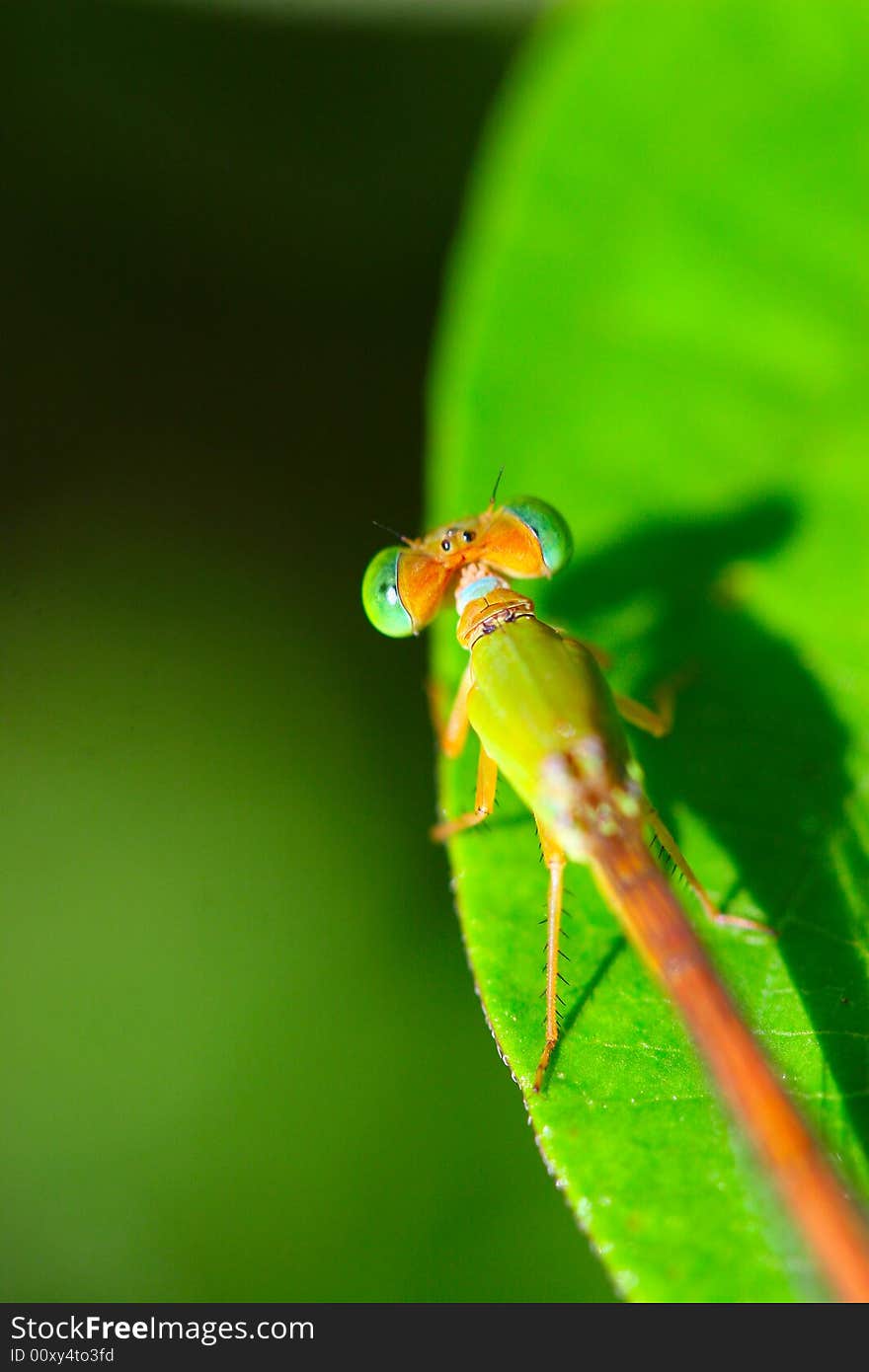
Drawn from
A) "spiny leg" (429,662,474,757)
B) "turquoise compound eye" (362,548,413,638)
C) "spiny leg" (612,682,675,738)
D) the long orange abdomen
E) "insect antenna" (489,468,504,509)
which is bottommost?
the long orange abdomen

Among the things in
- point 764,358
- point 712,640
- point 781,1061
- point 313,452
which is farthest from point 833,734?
point 313,452

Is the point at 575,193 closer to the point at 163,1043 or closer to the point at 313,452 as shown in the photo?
the point at 313,452

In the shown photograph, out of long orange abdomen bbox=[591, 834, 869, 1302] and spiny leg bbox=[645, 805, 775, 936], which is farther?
spiny leg bbox=[645, 805, 775, 936]

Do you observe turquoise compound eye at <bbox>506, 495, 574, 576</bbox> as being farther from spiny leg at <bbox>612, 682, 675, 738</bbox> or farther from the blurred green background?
the blurred green background

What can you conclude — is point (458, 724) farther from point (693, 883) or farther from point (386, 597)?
point (693, 883)

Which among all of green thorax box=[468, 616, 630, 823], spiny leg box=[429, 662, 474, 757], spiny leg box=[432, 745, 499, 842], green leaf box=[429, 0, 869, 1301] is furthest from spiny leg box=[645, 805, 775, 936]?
spiny leg box=[429, 662, 474, 757]

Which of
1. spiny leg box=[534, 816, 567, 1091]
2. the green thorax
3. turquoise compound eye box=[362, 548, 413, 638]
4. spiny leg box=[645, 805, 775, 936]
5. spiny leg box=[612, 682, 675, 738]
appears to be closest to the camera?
spiny leg box=[534, 816, 567, 1091]

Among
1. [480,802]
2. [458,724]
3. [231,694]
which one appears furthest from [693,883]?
[231,694]

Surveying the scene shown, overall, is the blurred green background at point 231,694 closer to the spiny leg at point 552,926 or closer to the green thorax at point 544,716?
the spiny leg at point 552,926
